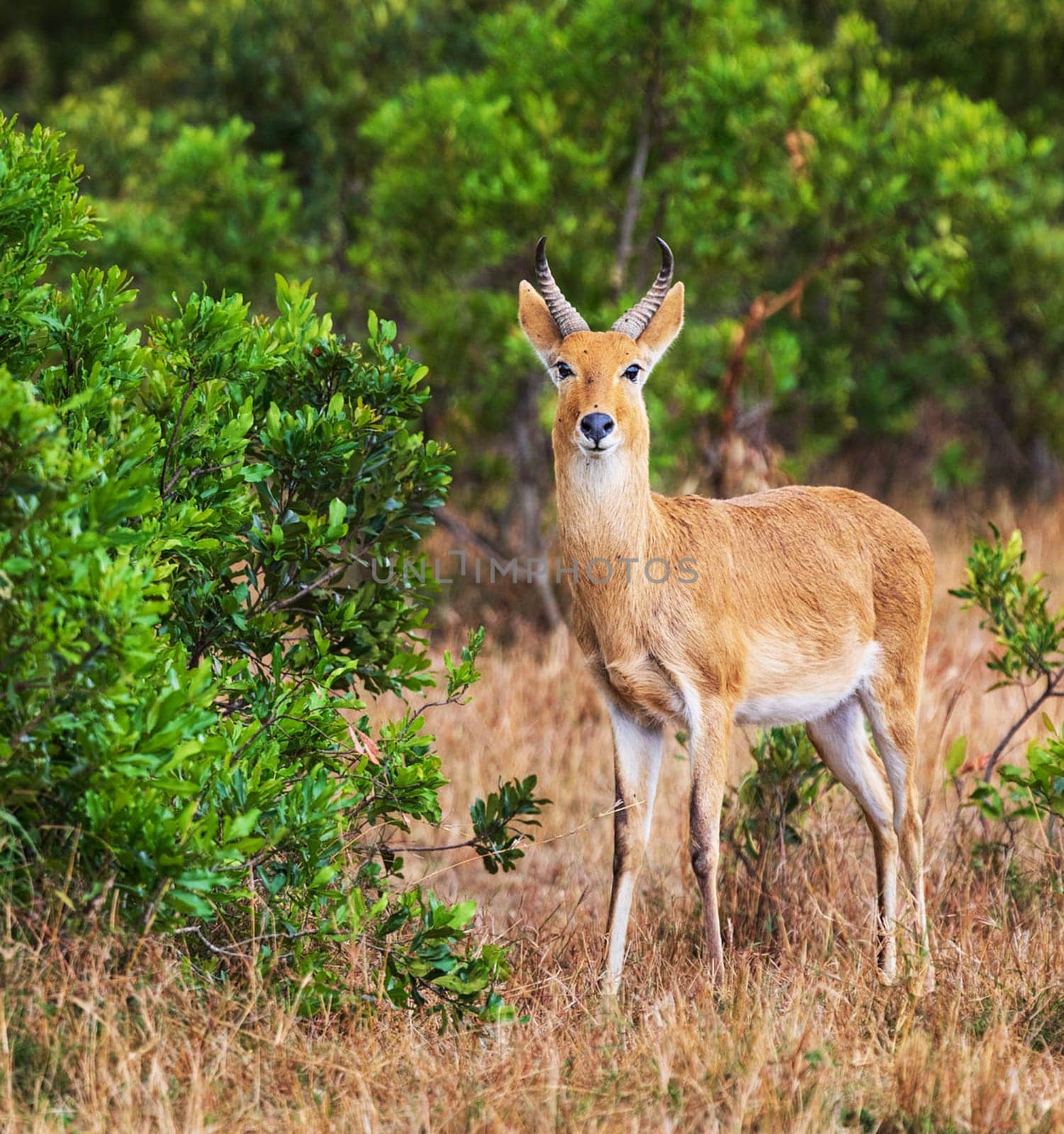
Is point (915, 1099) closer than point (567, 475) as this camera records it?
Yes

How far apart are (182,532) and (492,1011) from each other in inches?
68.9

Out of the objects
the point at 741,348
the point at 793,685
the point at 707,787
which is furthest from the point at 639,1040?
the point at 741,348

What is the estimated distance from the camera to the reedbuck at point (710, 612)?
512cm

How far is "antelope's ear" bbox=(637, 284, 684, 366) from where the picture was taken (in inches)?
213

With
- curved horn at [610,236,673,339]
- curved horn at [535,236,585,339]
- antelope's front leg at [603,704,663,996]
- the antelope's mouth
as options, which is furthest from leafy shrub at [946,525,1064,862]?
curved horn at [535,236,585,339]

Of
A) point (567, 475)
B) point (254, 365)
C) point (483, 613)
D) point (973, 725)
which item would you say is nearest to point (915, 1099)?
point (567, 475)

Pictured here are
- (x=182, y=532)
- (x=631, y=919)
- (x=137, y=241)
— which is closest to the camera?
(x=182, y=532)

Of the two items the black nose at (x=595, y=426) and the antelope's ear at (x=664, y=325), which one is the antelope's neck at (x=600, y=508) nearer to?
the black nose at (x=595, y=426)

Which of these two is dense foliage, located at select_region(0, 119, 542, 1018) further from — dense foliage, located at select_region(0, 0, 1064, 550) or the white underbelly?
dense foliage, located at select_region(0, 0, 1064, 550)

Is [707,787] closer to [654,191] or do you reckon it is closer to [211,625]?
[211,625]

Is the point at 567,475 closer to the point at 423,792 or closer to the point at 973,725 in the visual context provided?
the point at 423,792

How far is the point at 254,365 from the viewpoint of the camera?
4.57 metres

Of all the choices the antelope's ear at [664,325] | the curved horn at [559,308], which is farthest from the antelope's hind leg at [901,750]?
the curved horn at [559,308]

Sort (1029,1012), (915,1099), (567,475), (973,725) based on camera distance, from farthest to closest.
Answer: (973,725) < (567,475) < (1029,1012) < (915,1099)
